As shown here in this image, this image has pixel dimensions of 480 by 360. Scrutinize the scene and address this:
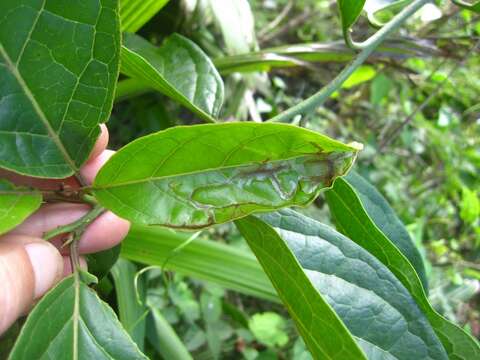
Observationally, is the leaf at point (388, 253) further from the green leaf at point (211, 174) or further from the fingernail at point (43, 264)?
the fingernail at point (43, 264)

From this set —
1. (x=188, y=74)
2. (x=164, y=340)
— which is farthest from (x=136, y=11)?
(x=164, y=340)

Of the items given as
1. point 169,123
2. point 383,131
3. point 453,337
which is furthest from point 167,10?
point 383,131

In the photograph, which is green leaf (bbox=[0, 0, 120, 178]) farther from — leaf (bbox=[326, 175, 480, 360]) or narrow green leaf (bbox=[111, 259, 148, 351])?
narrow green leaf (bbox=[111, 259, 148, 351])

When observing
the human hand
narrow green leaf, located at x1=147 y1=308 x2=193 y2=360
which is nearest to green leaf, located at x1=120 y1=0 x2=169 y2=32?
the human hand

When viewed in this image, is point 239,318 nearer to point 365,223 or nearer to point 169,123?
point 169,123

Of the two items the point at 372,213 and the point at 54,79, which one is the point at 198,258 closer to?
the point at 372,213

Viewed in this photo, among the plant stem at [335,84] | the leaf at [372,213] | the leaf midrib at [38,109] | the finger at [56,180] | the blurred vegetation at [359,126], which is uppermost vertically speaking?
the leaf midrib at [38,109]

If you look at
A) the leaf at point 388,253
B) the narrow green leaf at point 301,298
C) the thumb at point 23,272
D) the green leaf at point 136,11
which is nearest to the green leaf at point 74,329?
the thumb at point 23,272
